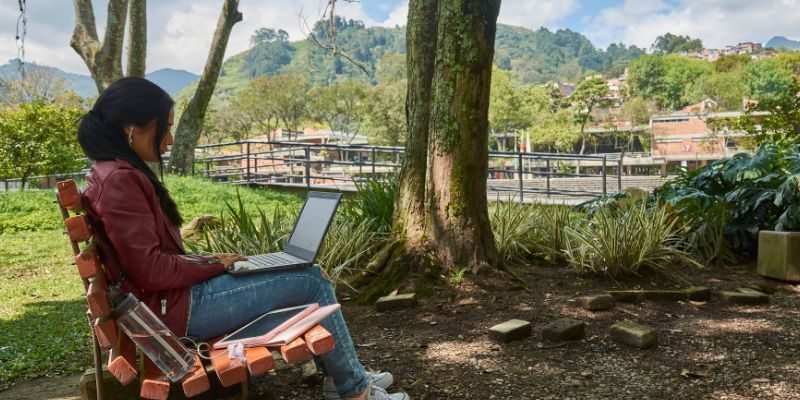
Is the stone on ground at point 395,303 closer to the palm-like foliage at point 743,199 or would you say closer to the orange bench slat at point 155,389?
the orange bench slat at point 155,389

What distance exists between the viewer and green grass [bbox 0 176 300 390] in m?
3.81

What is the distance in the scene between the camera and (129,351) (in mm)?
2182

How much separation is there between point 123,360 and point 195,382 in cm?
24

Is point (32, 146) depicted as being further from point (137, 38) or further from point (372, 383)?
point (372, 383)

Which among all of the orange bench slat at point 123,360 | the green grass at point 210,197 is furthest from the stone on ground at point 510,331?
the green grass at point 210,197

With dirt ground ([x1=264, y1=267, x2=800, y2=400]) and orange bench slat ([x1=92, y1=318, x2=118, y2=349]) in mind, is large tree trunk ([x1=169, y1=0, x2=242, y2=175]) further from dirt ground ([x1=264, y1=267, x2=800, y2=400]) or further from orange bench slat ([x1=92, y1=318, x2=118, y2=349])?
orange bench slat ([x1=92, y1=318, x2=118, y2=349])

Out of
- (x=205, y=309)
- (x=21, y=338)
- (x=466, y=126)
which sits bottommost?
(x=21, y=338)

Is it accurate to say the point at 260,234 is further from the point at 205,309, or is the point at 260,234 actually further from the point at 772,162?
the point at 772,162

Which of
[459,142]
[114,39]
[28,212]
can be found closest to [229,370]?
[459,142]

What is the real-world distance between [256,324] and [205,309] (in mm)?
183

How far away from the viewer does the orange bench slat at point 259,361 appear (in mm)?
2035

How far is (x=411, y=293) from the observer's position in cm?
463

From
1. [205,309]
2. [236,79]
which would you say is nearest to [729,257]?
[205,309]

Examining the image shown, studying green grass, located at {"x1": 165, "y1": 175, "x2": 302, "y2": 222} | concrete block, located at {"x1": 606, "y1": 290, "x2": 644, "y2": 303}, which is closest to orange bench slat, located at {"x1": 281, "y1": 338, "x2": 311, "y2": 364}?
concrete block, located at {"x1": 606, "y1": 290, "x2": 644, "y2": 303}
